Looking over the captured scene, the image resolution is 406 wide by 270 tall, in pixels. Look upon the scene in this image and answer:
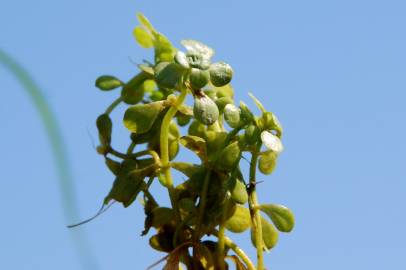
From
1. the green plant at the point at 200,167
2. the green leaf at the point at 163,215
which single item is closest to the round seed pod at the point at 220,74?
the green plant at the point at 200,167

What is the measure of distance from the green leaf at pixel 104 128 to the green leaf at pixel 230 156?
147mm

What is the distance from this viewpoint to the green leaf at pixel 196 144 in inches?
24.0

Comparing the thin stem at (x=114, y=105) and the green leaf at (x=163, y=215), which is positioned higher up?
the thin stem at (x=114, y=105)

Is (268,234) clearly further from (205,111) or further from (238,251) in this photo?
(205,111)

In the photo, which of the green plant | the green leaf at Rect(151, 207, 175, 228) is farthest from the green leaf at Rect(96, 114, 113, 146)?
the green leaf at Rect(151, 207, 175, 228)

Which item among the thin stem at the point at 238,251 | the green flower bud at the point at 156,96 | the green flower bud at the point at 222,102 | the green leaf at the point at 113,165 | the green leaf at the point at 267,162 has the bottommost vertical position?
the thin stem at the point at 238,251

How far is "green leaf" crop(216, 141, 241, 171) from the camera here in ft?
1.85

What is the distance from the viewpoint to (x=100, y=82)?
739 millimetres

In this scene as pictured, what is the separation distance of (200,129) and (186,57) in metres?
0.11

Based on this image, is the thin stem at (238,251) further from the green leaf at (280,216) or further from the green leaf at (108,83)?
the green leaf at (108,83)

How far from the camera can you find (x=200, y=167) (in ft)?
1.98

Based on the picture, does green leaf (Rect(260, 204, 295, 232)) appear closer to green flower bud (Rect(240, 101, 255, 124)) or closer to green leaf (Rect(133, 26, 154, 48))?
green flower bud (Rect(240, 101, 255, 124))

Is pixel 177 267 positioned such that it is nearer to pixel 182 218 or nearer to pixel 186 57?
pixel 182 218

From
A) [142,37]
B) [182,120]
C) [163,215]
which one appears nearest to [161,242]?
[163,215]
